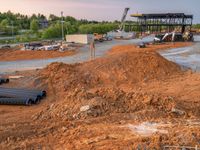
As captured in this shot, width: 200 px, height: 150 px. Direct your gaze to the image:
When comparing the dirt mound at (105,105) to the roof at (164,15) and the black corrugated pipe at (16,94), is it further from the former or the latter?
the roof at (164,15)

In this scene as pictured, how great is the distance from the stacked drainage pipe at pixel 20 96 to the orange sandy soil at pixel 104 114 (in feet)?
1.27

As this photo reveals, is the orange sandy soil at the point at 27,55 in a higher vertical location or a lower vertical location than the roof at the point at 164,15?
lower

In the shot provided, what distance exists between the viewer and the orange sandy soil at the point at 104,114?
907cm

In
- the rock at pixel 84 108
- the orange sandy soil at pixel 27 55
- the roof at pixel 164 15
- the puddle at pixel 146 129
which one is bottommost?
the orange sandy soil at pixel 27 55

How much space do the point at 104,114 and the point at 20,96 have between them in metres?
5.32

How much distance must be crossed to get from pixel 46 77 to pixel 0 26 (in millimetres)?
64566

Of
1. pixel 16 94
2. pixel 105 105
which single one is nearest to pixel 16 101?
pixel 16 94

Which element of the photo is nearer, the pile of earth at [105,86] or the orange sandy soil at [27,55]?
the pile of earth at [105,86]

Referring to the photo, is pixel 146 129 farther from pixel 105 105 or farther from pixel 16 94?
pixel 16 94

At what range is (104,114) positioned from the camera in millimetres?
11664

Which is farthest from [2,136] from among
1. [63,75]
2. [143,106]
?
[63,75]

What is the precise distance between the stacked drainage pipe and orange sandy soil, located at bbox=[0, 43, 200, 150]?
387mm

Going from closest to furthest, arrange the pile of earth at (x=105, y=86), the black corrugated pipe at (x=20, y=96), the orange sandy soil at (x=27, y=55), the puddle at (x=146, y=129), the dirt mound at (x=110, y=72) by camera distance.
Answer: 1. the puddle at (x=146, y=129)
2. the pile of earth at (x=105, y=86)
3. the black corrugated pipe at (x=20, y=96)
4. the dirt mound at (x=110, y=72)
5. the orange sandy soil at (x=27, y=55)

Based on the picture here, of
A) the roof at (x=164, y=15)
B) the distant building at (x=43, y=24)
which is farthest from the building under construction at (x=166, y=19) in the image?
the distant building at (x=43, y=24)
